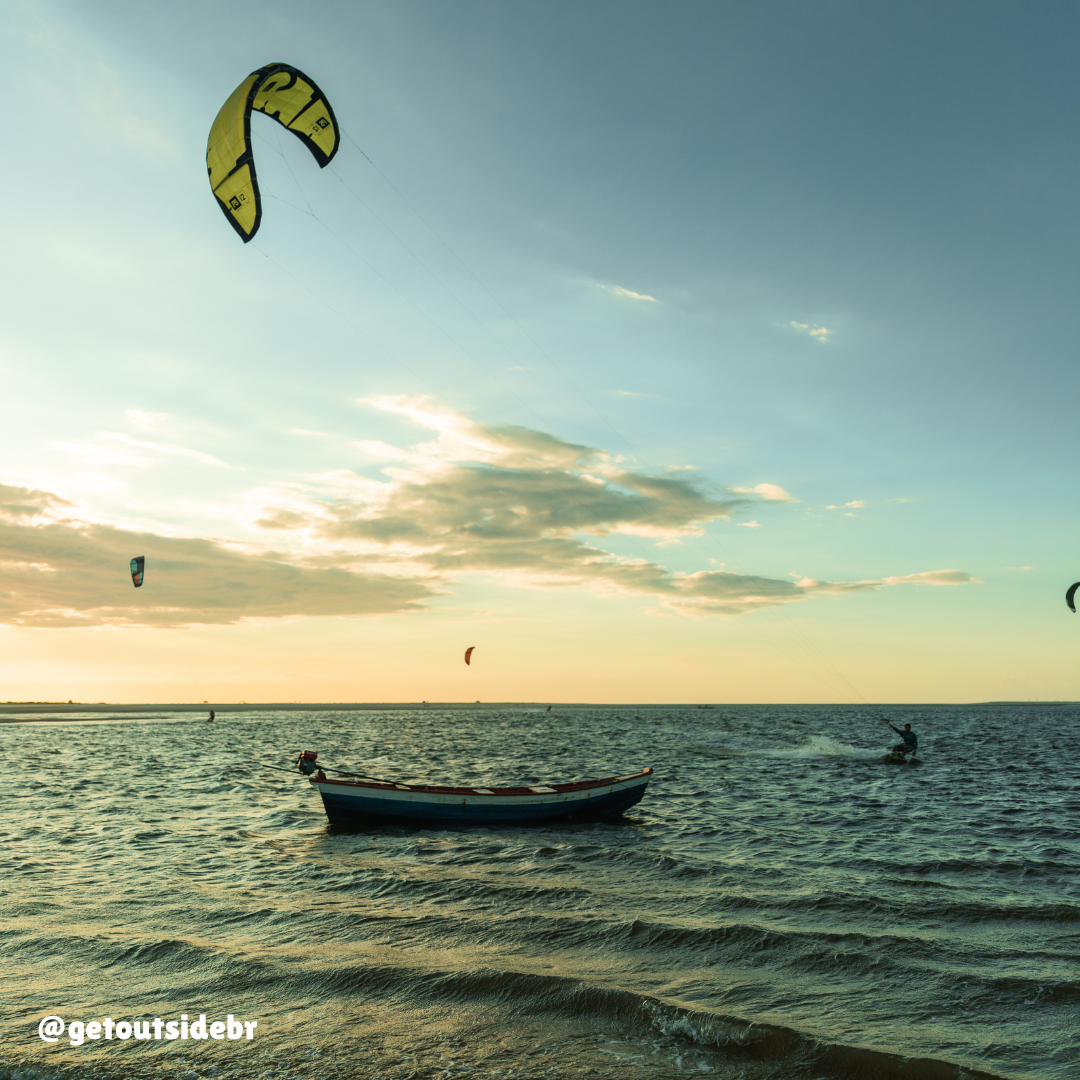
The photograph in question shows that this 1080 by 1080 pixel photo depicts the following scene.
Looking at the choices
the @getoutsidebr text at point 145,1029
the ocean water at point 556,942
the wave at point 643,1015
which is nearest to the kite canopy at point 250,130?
the ocean water at point 556,942

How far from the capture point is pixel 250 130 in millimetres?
12461

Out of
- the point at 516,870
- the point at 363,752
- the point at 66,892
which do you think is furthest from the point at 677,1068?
the point at 363,752

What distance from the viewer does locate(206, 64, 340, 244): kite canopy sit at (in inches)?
486

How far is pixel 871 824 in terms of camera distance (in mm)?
18781

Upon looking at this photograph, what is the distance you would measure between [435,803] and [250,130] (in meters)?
14.8

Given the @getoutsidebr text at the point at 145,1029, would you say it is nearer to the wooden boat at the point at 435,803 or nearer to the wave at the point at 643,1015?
the wave at the point at 643,1015

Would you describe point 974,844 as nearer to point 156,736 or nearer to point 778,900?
point 778,900

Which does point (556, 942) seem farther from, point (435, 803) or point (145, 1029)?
point (435, 803)

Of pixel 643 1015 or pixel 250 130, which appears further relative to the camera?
pixel 250 130

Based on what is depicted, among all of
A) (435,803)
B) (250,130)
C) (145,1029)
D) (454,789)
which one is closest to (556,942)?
(145,1029)

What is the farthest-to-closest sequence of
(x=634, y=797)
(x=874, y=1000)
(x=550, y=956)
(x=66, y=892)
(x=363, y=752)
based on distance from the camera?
(x=363, y=752)
(x=634, y=797)
(x=66, y=892)
(x=550, y=956)
(x=874, y=1000)

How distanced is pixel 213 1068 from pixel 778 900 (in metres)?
8.55

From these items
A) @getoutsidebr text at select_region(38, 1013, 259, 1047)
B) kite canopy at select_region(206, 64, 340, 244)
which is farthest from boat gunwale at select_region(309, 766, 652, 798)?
kite canopy at select_region(206, 64, 340, 244)

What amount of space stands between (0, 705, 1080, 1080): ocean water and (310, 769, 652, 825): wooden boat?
1.80 ft
